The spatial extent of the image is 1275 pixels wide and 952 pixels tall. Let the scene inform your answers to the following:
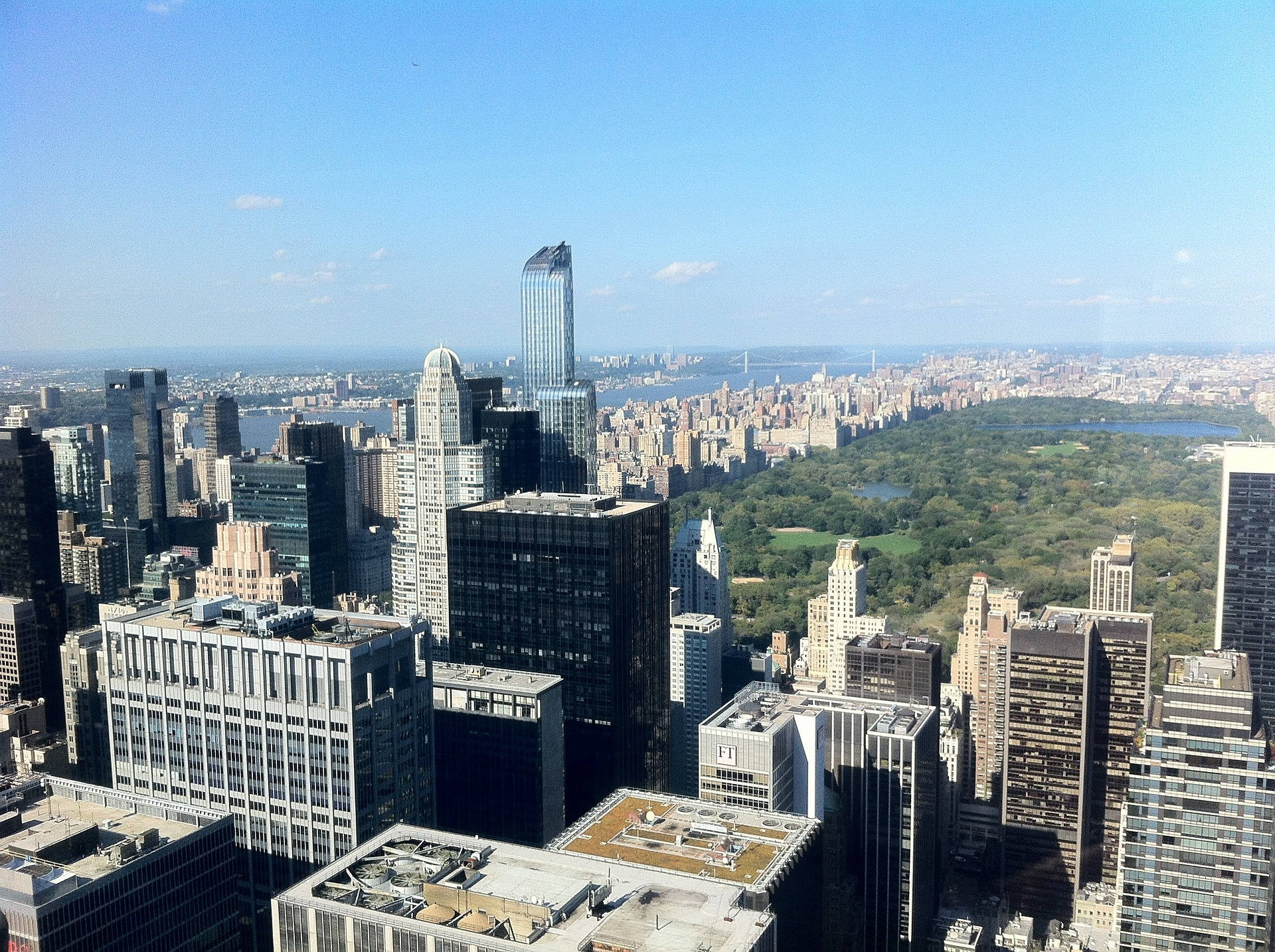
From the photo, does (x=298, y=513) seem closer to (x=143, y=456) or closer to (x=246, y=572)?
(x=246, y=572)

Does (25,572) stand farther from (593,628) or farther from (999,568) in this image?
(999,568)

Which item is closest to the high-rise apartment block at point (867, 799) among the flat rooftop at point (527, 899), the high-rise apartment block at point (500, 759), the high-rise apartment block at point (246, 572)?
the high-rise apartment block at point (500, 759)

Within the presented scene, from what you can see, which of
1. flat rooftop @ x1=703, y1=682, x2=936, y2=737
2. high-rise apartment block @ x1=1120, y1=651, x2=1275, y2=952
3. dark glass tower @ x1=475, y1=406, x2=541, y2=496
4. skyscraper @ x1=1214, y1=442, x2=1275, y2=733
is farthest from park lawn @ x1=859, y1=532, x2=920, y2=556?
high-rise apartment block @ x1=1120, y1=651, x2=1275, y2=952

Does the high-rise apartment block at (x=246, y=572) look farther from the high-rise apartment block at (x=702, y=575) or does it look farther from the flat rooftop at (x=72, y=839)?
the flat rooftop at (x=72, y=839)

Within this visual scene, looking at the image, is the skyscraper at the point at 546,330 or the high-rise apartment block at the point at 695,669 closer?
the high-rise apartment block at the point at 695,669

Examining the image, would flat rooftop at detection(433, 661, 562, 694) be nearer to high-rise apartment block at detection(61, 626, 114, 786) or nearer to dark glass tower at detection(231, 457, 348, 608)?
high-rise apartment block at detection(61, 626, 114, 786)
